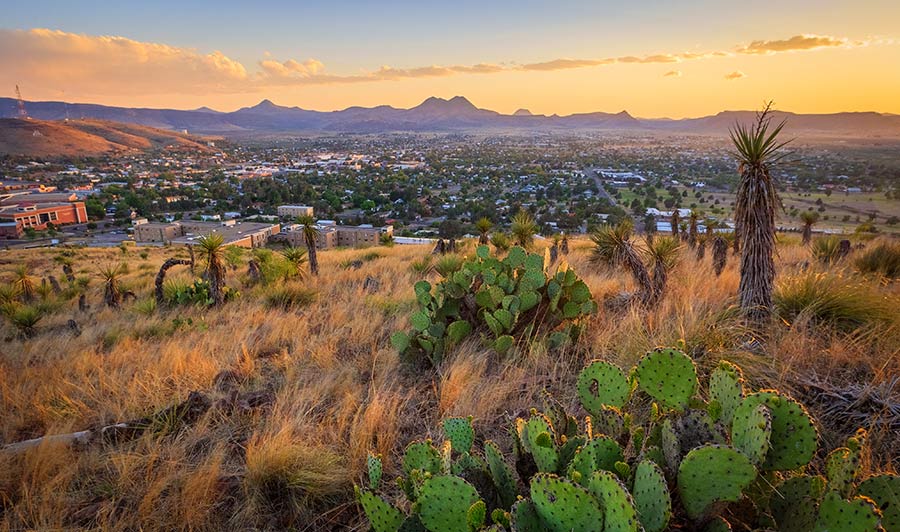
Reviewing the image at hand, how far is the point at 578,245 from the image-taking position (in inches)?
512

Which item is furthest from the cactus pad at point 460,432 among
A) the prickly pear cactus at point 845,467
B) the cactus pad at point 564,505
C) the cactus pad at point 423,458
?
the prickly pear cactus at point 845,467

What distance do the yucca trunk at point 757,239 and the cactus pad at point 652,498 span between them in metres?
3.64

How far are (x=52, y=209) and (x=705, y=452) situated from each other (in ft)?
169

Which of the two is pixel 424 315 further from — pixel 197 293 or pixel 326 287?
pixel 197 293

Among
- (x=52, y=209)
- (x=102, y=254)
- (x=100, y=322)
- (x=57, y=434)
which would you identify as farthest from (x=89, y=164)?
(x=57, y=434)

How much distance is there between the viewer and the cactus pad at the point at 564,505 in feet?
4.85

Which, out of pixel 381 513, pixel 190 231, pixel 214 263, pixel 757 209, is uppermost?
pixel 757 209

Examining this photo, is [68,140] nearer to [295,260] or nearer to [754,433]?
[295,260]

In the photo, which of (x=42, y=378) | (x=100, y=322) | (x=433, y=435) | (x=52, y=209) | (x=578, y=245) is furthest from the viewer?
(x=52, y=209)

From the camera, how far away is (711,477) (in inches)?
62.7

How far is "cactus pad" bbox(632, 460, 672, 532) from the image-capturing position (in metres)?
1.50

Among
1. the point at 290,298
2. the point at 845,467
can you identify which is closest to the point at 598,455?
the point at 845,467

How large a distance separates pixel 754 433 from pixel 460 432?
1.24 metres

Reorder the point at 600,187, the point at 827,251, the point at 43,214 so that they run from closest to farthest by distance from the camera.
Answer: the point at 827,251, the point at 43,214, the point at 600,187
